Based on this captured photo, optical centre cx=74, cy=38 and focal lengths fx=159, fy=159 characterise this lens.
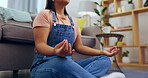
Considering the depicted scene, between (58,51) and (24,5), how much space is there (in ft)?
8.31

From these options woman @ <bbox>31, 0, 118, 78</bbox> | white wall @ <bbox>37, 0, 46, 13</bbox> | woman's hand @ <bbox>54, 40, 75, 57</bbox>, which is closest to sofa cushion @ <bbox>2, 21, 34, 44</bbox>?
woman @ <bbox>31, 0, 118, 78</bbox>

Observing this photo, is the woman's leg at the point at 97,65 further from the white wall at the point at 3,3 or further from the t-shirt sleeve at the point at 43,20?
the white wall at the point at 3,3

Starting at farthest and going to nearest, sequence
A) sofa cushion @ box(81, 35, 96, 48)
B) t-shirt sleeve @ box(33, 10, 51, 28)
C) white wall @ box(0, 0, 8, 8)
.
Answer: white wall @ box(0, 0, 8, 8), sofa cushion @ box(81, 35, 96, 48), t-shirt sleeve @ box(33, 10, 51, 28)

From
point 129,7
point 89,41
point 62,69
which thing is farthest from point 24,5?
point 62,69

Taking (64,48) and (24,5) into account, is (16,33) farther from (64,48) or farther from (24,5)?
(24,5)

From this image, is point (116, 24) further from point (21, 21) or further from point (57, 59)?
point (57, 59)

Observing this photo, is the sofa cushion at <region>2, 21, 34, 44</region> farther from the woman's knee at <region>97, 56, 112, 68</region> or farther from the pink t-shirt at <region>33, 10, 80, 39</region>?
the woman's knee at <region>97, 56, 112, 68</region>

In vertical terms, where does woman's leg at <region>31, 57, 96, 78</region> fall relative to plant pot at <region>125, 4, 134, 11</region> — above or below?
below

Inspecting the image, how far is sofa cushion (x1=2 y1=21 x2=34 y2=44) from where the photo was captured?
1110 mm

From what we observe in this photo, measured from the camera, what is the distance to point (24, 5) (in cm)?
285

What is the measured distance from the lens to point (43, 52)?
0.67m

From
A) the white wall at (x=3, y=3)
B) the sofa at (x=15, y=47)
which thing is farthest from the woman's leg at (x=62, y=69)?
the white wall at (x=3, y=3)

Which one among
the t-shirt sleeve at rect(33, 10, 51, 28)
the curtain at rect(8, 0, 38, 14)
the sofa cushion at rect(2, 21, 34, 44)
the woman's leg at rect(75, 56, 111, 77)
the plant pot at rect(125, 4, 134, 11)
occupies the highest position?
the curtain at rect(8, 0, 38, 14)

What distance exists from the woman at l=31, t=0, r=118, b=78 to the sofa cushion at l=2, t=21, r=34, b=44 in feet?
1.28
